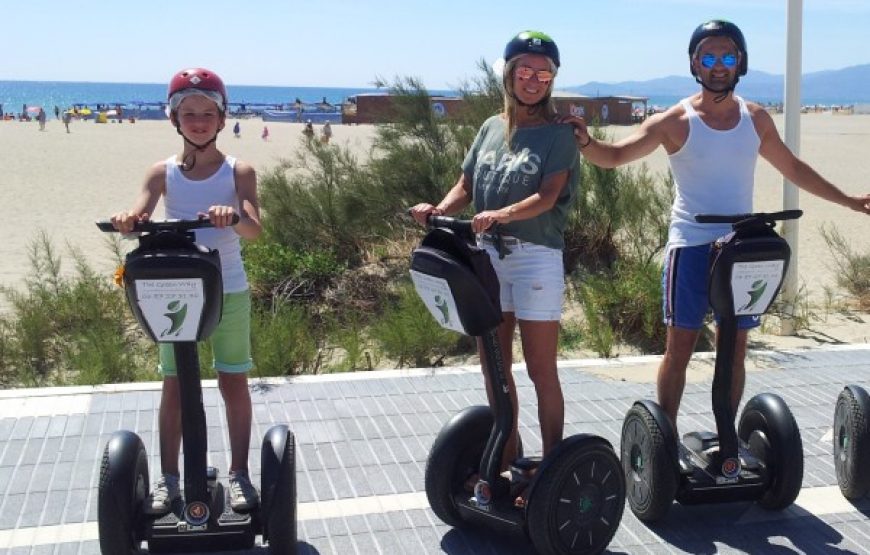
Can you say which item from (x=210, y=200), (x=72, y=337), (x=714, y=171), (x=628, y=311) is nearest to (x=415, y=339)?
(x=628, y=311)

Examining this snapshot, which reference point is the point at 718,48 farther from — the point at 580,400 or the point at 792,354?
the point at 792,354

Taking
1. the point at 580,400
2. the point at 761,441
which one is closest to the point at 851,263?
the point at 580,400

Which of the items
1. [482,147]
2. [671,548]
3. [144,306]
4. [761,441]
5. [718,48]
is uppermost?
[718,48]

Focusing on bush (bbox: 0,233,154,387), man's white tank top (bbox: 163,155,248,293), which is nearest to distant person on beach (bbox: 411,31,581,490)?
man's white tank top (bbox: 163,155,248,293)

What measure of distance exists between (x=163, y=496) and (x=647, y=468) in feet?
6.40

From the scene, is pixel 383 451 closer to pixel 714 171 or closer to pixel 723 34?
pixel 714 171

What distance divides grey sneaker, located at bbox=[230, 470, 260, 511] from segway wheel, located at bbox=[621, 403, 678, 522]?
1498 mm

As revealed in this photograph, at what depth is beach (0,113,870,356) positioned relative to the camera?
11.5m

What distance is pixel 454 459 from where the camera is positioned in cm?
394

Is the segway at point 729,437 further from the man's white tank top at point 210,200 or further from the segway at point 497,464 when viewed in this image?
the man's white tank top at point 210,200

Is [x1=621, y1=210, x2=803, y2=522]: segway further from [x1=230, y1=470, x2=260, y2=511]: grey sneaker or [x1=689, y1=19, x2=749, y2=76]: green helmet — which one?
[x1=230, y1=470, x2=260, y2=511]: grey sneaker

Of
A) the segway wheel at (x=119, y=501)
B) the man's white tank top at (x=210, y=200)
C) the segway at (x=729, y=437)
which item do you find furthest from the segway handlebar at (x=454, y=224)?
the segway wheel at (x=119, y=501)

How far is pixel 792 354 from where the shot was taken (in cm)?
670

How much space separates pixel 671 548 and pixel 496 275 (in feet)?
4.43
